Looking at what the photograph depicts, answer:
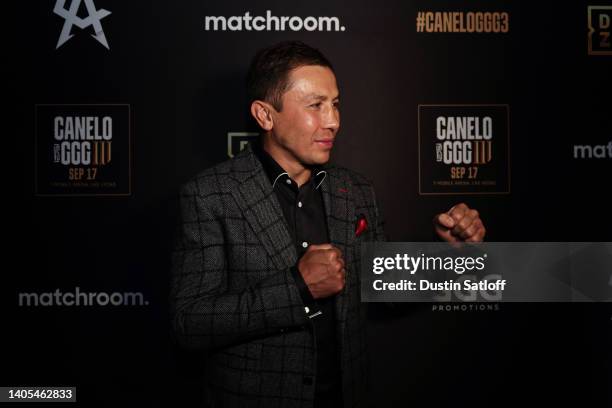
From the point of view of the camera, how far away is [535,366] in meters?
2.06

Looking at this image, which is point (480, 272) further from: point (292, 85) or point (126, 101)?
point (126, 101)

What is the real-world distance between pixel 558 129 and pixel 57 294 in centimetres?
199

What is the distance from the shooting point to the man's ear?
1480 millimetres

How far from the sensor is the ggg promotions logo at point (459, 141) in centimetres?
202

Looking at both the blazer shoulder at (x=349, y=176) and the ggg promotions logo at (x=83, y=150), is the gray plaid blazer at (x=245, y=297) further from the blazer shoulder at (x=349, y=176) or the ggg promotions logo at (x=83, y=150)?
the ggg promotions logo at (x=83, y=150)

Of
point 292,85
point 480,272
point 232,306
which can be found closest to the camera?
point 232,306

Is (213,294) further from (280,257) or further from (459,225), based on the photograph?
(459,225)

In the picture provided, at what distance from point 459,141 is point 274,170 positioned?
876mm

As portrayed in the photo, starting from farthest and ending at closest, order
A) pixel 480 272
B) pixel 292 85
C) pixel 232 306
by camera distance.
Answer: pixel 480 272 → pixel 292 85 → pixel 232 306

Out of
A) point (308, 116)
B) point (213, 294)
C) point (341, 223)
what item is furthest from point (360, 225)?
point (213, 294)

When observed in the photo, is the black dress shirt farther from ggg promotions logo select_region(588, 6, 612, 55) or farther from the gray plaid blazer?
ggg promotions logo select_region(588, 6, 612, 55)

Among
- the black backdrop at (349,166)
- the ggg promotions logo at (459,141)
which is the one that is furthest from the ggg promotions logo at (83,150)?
the ggg promotions logo at (459,141)

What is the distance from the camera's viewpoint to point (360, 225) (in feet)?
5.11

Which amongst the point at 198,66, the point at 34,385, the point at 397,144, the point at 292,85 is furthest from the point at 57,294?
the point at 397,144
